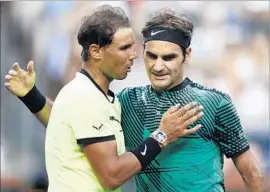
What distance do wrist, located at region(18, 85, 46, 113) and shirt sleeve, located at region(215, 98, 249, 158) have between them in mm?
1005

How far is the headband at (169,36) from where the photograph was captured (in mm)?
4168

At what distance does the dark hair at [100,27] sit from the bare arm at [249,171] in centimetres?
96

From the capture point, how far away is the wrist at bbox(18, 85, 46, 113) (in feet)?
14.6

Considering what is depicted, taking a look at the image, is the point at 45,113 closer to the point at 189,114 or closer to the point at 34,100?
the point at 34,100

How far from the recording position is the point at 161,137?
393 cm

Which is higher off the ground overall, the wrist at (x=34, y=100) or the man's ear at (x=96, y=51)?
the man's ear at (x=96, y=51)

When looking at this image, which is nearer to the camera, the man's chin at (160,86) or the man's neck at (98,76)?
the man's neck at (98,76)

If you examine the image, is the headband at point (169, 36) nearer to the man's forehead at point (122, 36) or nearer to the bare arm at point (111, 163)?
the man's forehead at point (122, 36)

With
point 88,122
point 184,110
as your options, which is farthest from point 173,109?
point 88,122

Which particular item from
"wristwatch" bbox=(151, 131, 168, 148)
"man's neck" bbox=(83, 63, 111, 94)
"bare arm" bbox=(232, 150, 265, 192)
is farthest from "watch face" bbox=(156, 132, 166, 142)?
"bare arm" bbox=(232, 150, 265, 192)

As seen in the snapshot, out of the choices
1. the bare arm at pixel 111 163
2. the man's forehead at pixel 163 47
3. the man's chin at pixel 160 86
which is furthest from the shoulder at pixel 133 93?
the bare arm at pixel 111 163

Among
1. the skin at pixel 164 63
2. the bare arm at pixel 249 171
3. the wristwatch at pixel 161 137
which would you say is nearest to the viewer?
the wristwatch at pixel 161 137

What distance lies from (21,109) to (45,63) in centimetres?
50

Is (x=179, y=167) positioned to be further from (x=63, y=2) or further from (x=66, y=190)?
(x=63, y=2)
